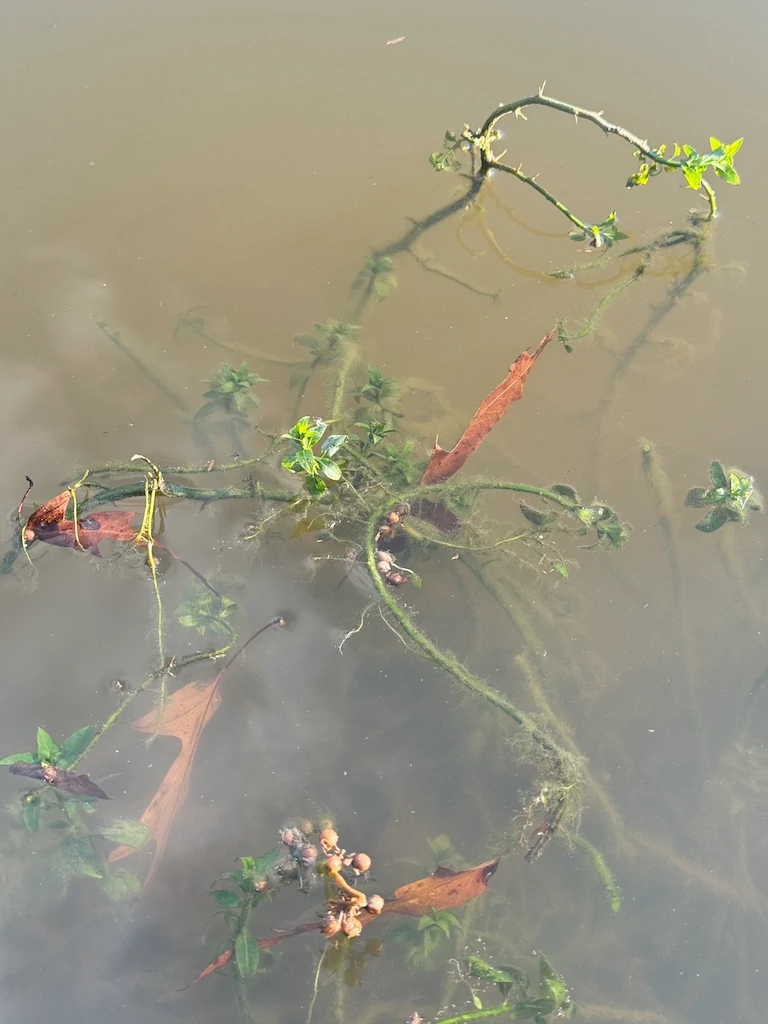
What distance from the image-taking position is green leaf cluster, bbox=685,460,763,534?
2.71 metres

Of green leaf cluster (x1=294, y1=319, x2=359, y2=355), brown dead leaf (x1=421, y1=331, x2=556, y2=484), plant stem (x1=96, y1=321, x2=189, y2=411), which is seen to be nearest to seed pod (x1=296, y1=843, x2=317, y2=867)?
brown dead leaf (x1=421, y1=331, x2=556, y2=484)

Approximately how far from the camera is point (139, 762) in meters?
2.71

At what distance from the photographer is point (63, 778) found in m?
2.49

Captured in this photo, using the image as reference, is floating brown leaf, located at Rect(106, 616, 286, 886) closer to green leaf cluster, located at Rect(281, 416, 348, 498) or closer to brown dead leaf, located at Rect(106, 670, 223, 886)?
brown dead leaf, located at Rect(106, 670, 223, 886)

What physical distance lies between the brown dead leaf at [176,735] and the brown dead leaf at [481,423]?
46.9 inches

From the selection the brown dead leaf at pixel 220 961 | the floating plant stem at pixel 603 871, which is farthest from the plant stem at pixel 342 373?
the brown dead leaf at pixel 220 961

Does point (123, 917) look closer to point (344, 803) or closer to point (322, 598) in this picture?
point (344, 803)

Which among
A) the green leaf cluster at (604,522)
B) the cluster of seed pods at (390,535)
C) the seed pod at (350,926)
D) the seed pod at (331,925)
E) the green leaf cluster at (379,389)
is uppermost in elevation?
the green leaf cluster at (379,389)

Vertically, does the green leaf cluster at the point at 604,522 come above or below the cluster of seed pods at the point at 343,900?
above

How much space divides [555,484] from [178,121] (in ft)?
8.66

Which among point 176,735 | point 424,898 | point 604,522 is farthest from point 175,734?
point 604,522

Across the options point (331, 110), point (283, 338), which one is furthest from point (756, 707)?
point (331, 110)

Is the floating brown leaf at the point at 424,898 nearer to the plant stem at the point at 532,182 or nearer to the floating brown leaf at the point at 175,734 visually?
the floating brown leaf at the point at 175,734

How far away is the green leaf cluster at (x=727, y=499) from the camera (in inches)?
106
